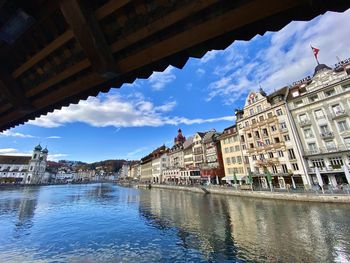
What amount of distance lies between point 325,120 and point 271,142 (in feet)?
35.0

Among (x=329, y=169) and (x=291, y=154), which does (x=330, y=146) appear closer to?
(x=329, y=169)

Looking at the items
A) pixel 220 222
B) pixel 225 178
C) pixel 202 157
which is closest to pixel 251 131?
pixel 225 178

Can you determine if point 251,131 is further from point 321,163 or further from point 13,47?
point 13,47

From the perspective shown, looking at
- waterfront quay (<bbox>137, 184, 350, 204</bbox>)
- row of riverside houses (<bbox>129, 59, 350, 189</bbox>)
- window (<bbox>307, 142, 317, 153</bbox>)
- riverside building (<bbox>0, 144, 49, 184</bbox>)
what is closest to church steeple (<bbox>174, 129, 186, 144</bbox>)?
row of riverside houses (<bbox>129, 59, 350, 189</bbox>)

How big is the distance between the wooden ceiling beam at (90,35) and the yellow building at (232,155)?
50.6 meters

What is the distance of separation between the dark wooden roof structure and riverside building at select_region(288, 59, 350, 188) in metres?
38.3

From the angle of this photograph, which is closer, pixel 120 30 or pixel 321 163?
pixel 120 30

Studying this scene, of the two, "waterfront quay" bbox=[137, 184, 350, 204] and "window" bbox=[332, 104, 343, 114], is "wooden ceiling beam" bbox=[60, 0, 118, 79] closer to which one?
"waterfront quay" bbox=[137, 184, 350, 204]

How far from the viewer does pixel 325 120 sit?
3559cm

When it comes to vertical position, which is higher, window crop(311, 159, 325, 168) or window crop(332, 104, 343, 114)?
window crop(332, 104, 343, 114)

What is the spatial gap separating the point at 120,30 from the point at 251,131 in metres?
48.9

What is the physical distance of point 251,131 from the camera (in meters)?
48.0

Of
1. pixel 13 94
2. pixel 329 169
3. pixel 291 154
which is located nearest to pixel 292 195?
pixel 329 169

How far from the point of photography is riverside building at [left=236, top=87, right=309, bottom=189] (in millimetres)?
38647
